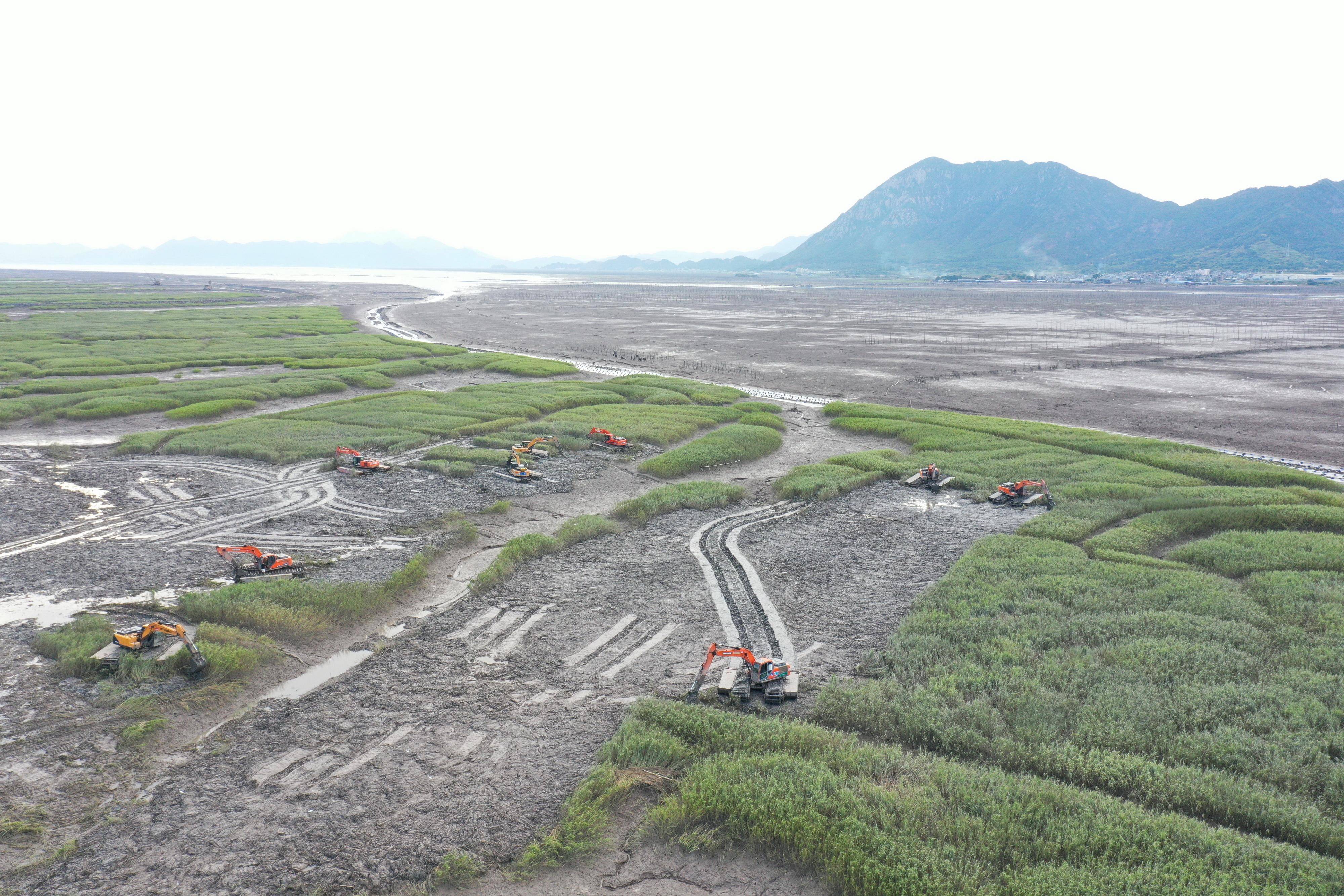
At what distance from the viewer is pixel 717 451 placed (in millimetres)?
30703

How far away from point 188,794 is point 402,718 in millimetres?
2897

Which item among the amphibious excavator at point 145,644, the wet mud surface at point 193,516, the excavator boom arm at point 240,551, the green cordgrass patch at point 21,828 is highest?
the excavator boom arm at point 240,551

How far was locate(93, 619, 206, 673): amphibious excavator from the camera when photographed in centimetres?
1254

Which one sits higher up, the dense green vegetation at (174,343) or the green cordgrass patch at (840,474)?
the dense green vegetation at (174,343)

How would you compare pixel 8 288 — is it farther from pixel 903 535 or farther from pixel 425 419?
pixel 903 535

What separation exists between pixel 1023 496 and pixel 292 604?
839 inches

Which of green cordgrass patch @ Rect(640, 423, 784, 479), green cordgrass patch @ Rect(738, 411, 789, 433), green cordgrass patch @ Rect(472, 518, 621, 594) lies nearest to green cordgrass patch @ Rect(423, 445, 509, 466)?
green cordgrass patch @ Rect(640, 423, 784, 479)

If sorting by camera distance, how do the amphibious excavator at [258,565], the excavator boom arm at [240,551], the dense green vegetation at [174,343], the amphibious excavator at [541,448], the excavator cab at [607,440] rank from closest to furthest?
1. the amphibious excavator at [258,565]
2. the excavator boom arm at [240,551]
3. the amphibious excavator at [541,448]
4. the excavator cab at [607,440]
5. the dense green vegetation at [174,343]

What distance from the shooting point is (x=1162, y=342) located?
76562mm

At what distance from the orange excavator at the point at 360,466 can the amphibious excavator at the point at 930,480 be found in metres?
18.7

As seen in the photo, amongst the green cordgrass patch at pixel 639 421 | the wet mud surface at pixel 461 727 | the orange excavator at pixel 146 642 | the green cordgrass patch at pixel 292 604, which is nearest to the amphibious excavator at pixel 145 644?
the orange excavator at pixel 146 642

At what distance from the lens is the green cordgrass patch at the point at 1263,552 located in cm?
1711

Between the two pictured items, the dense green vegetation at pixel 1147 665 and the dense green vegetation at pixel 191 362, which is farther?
the dense green vegetation at pixel 191 362

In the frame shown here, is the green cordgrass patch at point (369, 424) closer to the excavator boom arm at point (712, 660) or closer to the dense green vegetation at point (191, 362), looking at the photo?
the dense green vegetation at point (191, 362)
